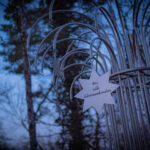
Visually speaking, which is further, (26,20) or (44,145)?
(26,20)

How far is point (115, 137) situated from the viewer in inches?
81.0

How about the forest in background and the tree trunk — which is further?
the forest in background

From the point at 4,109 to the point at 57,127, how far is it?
158 centimetres

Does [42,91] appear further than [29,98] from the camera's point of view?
Yes

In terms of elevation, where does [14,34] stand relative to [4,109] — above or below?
above

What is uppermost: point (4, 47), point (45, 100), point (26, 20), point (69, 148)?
point (26, 20)

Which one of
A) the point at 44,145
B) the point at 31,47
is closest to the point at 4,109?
the point at 44,145

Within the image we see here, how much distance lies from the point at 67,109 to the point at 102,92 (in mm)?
3597

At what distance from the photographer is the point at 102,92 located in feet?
6.14

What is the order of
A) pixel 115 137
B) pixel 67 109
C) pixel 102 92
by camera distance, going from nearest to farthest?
pixel 102 92 → pixel 115 137 → pixel 67 109

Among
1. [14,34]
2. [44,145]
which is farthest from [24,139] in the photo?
[14,34]

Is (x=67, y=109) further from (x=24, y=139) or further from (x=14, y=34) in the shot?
(x=14, y=34)

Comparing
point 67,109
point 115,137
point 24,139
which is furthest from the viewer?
point 67,109

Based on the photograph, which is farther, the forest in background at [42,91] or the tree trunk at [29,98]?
the forest in background at [42,91]
